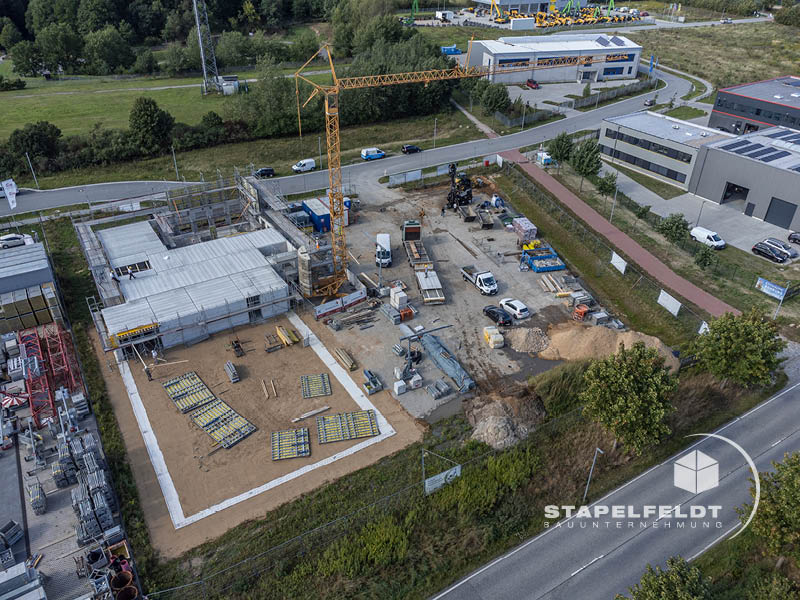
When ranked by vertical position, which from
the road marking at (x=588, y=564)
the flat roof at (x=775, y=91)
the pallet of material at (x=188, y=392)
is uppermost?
the flat roof at (x=775, y=91)

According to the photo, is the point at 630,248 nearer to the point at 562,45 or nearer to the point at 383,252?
the point at 383,252

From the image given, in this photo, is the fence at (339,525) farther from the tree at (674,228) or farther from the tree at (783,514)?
the tree at (674,228)

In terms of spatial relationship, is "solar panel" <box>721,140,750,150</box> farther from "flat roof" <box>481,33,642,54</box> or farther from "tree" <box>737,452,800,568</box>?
"flat roof" <box>481,33,642,54</box>

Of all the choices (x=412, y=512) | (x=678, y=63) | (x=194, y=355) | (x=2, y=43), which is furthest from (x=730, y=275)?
(x=2, y=43)

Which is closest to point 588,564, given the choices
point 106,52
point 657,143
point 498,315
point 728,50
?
point 498,315

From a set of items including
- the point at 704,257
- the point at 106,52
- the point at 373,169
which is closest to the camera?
the point at 704,257

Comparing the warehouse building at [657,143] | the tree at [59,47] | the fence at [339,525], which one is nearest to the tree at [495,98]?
the warehouse building at [657,143]

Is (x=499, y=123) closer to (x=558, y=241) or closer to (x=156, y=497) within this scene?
(x=558, y=241)
